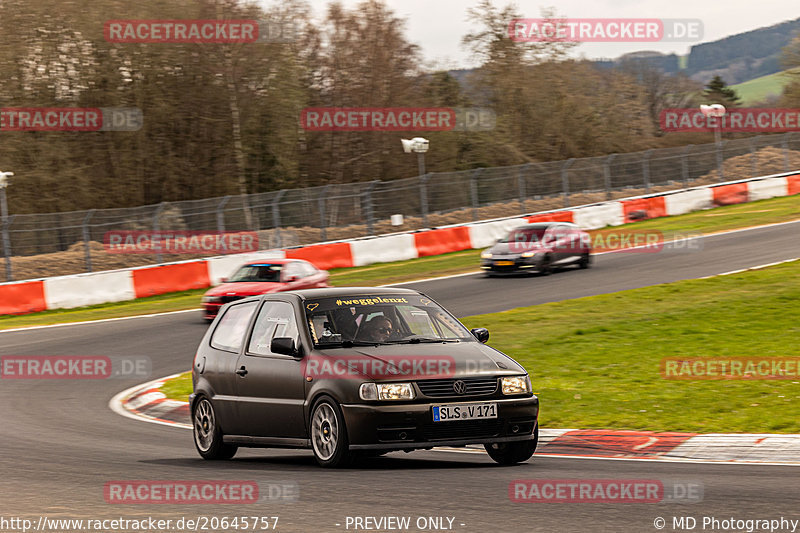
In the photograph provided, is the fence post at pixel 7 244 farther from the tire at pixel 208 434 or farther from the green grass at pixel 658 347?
the tire at pixel 208 434

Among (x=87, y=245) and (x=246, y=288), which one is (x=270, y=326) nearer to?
(x=246, y=288)

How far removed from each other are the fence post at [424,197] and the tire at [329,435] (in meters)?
26.9

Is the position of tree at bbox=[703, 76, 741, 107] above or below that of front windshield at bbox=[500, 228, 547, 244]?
above

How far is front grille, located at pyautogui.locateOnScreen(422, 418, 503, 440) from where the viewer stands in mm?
7953

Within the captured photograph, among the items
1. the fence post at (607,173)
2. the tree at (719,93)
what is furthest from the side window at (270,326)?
the tree at (719,93)

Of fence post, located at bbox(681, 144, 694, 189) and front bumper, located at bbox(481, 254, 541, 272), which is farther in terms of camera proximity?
fence post, located at bbox(681, 144, 694, 189)

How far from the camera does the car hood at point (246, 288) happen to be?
2158cm

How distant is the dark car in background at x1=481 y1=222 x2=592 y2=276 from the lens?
1021 inches

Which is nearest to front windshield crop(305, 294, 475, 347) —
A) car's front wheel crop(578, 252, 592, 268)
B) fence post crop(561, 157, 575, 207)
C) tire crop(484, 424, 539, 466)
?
tire crop(484, 424, 539, 466)

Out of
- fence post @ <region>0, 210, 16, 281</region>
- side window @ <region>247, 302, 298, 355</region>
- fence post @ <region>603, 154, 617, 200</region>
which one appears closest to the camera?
side window @ <region>247, 302, 298, 355</region>

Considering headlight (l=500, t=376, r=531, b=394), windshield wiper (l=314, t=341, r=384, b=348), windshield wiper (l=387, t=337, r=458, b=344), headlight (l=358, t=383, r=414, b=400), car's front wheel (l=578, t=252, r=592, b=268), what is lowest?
car's front wheel (l=578, t=252, r=592, b=268)

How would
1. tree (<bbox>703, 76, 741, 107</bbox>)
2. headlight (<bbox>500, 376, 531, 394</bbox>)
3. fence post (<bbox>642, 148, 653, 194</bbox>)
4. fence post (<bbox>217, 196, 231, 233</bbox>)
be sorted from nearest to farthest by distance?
1. headlight (<bbox>500, 376, 531, 394</bbox>)
2. fence post (<bbox>217, 196, 231, 233</bbox>)
3. fence post (<bbox>642, 148, 653, 194</bbox>)
4. tree (<bbox>703, 76, 741, 107</bbox>)

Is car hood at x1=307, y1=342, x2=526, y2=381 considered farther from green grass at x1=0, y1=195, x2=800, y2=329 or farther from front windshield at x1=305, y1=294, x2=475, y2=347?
green grass at x1=0, y1=195, x2=800, y2=329

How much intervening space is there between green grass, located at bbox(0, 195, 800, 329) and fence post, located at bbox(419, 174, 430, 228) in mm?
2318
